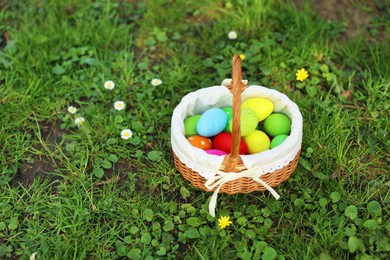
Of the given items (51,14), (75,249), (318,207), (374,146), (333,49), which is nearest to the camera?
(75,249)

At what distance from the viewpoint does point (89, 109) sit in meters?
3.00

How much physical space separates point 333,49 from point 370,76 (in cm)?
35

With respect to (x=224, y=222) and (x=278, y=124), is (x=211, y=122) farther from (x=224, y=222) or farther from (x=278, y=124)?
(x=224, y=222)

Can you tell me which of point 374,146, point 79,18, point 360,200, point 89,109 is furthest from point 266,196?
point 79,18

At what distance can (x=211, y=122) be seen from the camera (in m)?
2.54

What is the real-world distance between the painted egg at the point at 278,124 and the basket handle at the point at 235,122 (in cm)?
38

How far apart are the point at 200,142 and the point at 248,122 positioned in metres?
0.25

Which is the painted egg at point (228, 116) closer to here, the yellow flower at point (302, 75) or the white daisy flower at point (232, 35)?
the yellow flower at point (302, 75)

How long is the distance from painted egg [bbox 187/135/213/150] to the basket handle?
26cm

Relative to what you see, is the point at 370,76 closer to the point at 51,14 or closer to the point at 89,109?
the point at 89,109

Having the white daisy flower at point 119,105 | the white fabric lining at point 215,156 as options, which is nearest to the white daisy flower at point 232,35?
the white fabric lining at point 215,156

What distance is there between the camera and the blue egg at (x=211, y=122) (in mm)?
2541

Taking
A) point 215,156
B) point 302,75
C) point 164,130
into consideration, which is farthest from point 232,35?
point 215,156

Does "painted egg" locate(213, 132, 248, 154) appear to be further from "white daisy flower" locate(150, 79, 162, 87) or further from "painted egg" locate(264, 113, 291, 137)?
"white daisy flower" locate(150, 79, 162, 87)
